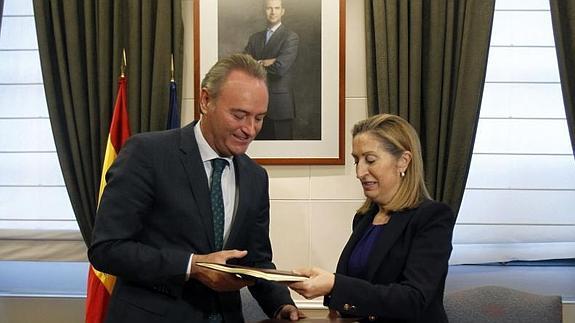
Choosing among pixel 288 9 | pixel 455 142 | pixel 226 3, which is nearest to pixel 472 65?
pixel 455 142

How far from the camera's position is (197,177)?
2152mm

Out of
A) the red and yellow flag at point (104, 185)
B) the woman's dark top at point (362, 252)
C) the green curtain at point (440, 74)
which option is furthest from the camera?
the green curtain at point (440, 74)

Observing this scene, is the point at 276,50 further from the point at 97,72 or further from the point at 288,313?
the point at 288,313

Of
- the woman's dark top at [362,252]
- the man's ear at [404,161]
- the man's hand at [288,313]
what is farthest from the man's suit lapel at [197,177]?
the man's ear at [404,161]

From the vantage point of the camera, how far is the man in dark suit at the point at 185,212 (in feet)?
6.64

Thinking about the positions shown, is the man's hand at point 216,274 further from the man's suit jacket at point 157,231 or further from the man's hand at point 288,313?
the man's hand at point 288,313

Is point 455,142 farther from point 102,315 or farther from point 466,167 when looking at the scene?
point 102,315

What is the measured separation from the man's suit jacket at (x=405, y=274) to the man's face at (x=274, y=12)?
1851 mm

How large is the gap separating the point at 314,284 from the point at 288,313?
0.26 m

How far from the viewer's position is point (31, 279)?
4184 millimetres

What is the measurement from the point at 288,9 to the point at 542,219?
6.01 ft

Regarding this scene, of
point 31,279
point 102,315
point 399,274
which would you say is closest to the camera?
point 399,274

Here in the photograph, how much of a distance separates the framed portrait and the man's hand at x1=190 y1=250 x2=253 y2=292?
192cm

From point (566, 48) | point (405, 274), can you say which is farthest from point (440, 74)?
point (405, 274)
